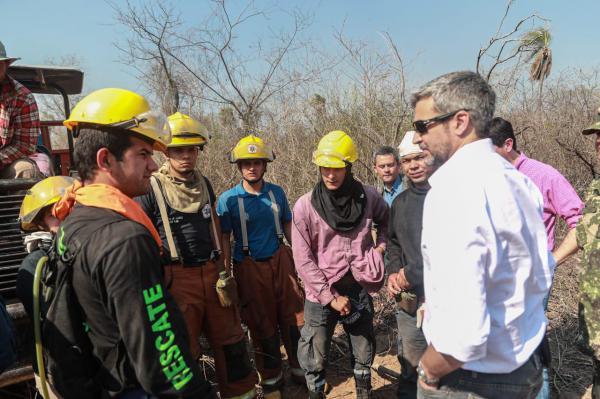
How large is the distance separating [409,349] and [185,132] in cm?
223

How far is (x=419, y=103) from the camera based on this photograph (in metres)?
1.59

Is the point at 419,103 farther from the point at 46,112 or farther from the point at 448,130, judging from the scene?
the point at 46,112

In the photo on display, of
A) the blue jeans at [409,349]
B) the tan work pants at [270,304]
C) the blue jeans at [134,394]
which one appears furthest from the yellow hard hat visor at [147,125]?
the tan work pants at [270,304]

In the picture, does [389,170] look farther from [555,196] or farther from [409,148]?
[555,196]

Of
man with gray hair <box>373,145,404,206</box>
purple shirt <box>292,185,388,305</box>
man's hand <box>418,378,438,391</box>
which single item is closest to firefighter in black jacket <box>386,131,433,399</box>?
purple shirt <box>292,185,388,305</box>

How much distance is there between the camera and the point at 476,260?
4.13 feet

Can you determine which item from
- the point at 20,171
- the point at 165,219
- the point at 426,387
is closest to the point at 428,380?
the point at 426,387

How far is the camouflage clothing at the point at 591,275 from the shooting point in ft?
7.06

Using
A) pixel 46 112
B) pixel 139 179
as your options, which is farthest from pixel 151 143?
pixel 46 112

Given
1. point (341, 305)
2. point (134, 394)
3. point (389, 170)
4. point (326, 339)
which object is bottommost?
point (326, 339)

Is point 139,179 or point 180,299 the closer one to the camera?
point 139,179

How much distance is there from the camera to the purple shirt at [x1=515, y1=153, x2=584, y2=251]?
110 inches

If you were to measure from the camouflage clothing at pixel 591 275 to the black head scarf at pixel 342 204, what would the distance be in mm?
1381

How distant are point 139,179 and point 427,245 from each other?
107cm
